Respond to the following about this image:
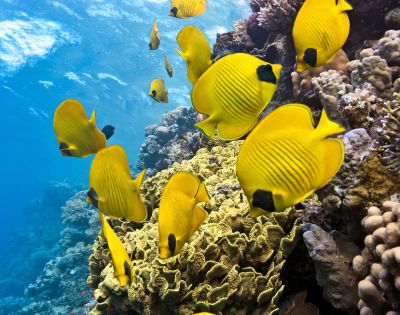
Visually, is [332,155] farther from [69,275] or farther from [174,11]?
[69,275]

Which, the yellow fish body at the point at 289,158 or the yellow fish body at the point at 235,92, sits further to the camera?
the yellow fish body at the point at 235,92

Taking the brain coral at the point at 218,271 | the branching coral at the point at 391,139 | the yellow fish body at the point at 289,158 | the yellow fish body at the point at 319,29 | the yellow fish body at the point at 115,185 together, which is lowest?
the brain coral at the point at 218,271

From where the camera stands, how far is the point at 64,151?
3.27 m

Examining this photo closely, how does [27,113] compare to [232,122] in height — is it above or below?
below

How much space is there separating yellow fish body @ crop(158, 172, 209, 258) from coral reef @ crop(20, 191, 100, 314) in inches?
454

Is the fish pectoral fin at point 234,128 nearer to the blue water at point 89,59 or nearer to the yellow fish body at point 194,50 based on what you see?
the yellow fish body at point 194,50

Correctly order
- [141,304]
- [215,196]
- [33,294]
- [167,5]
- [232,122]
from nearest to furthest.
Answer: [232,122]
[141,304]
[215,196]
[33,294]
[167,5]

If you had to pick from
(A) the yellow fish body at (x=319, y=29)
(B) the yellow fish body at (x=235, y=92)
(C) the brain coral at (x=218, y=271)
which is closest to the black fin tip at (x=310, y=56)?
(A) the yellow fish body at (x=319, y=29)

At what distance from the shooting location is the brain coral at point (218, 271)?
2883 mm

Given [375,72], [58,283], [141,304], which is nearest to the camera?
[141,304]

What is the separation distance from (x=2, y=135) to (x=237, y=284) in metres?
76.0

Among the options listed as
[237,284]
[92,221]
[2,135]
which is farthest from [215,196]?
[2,135]

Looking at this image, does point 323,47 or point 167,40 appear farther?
point 167,40

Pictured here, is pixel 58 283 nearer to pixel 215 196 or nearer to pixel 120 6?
pixel 215 196
